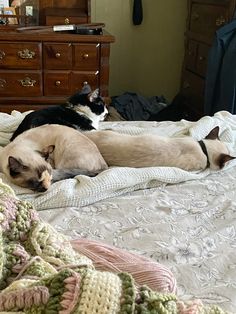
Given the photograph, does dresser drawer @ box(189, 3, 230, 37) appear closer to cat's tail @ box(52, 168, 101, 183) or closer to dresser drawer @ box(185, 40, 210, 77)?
dresser drawer @ box(185, 40, 210, 77)

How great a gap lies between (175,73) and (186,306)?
292 centimetres

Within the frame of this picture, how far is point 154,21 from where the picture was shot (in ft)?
10.5

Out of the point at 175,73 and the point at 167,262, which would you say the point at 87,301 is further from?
the point at 175,73

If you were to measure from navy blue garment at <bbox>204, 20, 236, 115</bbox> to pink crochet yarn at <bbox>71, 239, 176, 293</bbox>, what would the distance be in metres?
1.74

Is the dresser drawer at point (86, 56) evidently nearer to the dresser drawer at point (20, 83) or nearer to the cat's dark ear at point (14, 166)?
the dresser drawer at point (20, 83)

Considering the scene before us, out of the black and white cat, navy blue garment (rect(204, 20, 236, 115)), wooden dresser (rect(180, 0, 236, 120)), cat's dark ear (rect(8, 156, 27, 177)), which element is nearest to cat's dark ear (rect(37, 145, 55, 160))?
cat's dark ear (rect(8, 156, 27, 177))

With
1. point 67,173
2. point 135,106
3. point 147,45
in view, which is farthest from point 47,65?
point 67,173

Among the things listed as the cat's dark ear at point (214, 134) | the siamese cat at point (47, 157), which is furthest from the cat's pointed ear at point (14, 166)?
the cat's dark ear at point (214, 134)

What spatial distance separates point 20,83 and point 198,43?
1.25m

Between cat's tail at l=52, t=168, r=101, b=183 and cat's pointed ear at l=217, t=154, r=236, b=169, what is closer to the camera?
cat's tail at l=52, t=168, r=101, b=183

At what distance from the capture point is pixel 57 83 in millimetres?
2705

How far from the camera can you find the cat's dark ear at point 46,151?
140cm

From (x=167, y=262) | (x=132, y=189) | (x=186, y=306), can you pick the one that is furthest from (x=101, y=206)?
(x=186, y=306)

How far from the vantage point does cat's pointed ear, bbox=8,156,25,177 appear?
4.21 ft
